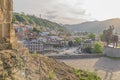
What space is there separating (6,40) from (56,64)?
10.7 ft

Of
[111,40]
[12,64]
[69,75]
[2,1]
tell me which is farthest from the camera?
[111,40]

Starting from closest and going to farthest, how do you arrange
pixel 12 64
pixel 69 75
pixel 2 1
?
1. pixel 12 64
2. pixel 2 1
3. pixel 69 75

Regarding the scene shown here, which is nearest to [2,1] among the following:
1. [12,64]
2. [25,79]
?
[12,64]

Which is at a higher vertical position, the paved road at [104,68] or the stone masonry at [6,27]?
the stone masonry at [6,27]

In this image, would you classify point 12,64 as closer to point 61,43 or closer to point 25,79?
point 25,79

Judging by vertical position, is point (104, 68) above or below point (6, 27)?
below

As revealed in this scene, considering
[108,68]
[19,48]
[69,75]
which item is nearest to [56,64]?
[69,75]

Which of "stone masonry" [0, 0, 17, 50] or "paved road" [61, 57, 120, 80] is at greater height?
"stone masonry" [0, 0, 17, 50]

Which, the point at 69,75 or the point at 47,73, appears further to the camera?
the point at 69,75

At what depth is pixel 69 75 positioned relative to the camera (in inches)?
341

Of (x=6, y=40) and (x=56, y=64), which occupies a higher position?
(x=6, y=40)

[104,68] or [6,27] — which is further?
[104,68]

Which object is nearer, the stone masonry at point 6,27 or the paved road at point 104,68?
the stone masonry at point 6,27

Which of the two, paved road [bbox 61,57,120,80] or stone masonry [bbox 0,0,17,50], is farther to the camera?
paved road [bbox 61,57,120,80]
